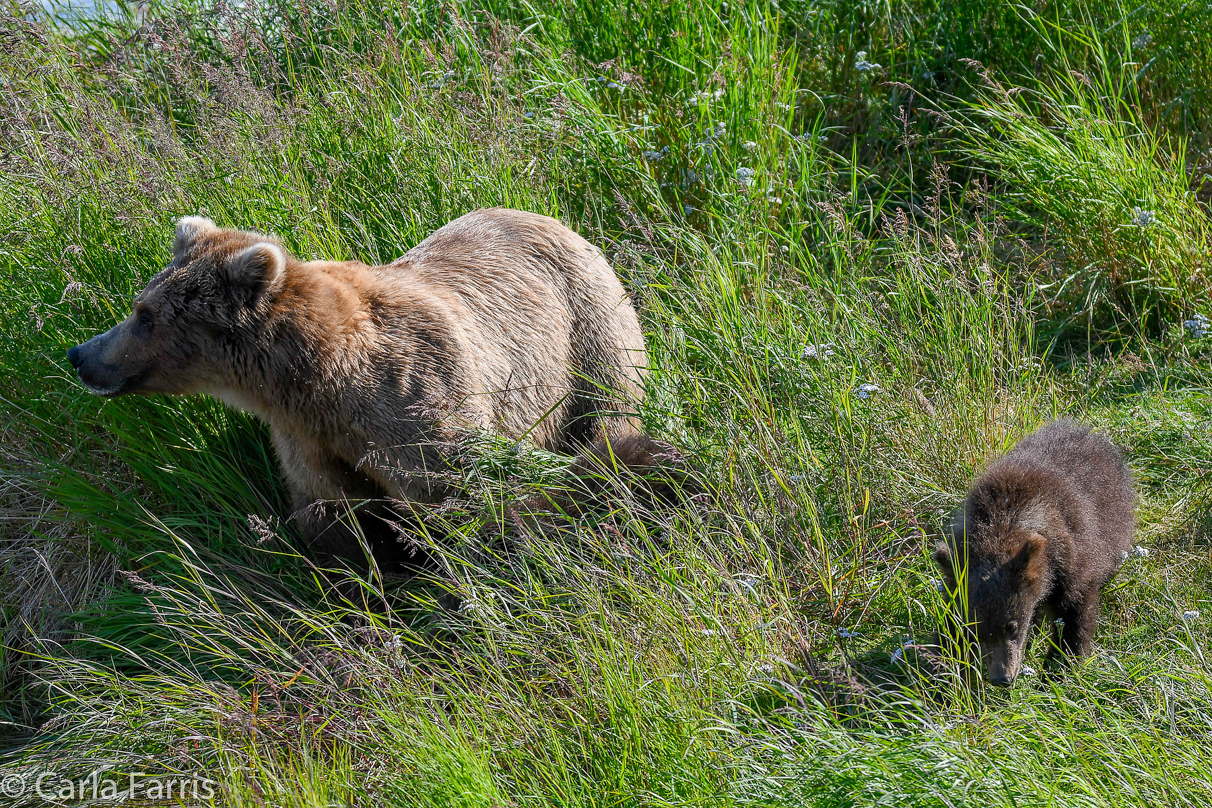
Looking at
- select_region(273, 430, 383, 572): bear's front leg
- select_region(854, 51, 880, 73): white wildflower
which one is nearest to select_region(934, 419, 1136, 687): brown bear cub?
select_region(273, 430, 383, 572): bear's front leg

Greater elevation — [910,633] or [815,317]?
[815,317]

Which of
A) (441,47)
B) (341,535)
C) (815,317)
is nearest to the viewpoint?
(341,535)

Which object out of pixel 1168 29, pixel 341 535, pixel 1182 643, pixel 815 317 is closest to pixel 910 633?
pixel 1182 643

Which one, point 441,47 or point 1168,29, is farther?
point 441,47

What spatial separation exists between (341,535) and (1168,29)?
5.70 m

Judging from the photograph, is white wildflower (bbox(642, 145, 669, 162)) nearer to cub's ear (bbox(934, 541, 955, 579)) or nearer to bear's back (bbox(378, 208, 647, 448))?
bear's back (bbox(378, 208, 647, 448))

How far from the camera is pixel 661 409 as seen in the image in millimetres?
4555

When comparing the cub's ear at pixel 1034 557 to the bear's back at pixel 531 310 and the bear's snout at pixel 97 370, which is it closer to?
the bear's back at pixel 531 310

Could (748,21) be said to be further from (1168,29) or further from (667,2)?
(1168,29)

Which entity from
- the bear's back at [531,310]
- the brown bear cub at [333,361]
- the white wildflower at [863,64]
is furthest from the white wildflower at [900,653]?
the white wildflower at [863,64]

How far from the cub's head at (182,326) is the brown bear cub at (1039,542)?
2825mm

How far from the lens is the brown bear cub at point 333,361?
420 cm

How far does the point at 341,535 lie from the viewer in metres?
4.45

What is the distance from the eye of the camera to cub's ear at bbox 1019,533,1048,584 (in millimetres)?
3488
